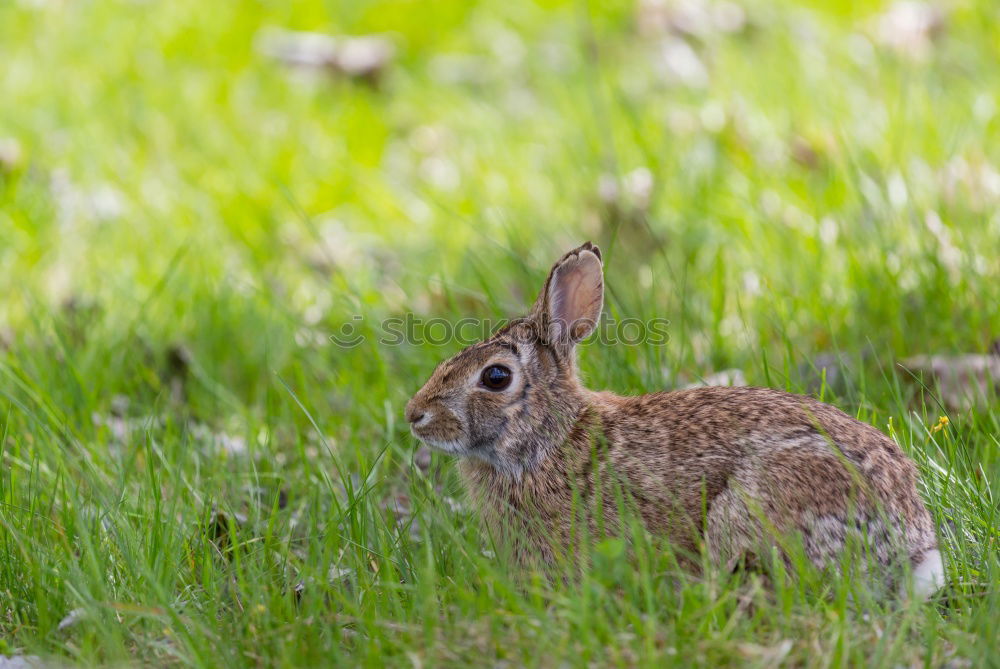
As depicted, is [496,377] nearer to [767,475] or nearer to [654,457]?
[654,457]

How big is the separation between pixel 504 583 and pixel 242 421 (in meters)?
2.32

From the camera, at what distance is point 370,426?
4.88 m

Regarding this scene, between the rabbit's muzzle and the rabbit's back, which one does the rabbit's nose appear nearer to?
the rabbit's muzzle

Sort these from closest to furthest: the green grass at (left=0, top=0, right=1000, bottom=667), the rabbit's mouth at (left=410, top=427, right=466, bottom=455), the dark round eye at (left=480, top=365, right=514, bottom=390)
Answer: the green grass at (left=0, top=0, right=1000, bottom=667) → the rabbit's mouth at (left=410, top=427, right=466, bottom=455) → the dark round eye at (left=480, top=365, right=514, bottom=390)

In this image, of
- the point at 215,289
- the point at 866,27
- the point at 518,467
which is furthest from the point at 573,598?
the point at 866,27

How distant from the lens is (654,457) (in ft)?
13.3

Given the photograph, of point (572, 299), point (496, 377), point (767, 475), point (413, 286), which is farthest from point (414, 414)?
point (413, 286)

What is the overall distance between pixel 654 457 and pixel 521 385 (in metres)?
0.59

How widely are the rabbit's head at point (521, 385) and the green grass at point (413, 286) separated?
248 millimetres

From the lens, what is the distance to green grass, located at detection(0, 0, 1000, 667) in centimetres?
328

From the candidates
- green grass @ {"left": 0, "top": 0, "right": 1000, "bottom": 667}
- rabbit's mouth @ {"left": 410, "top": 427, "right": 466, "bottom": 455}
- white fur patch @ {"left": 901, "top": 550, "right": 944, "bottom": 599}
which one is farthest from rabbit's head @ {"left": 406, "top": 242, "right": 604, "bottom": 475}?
white fur patch @ {"left": 901, "top": 550, "right": 944, "bottom": 599}

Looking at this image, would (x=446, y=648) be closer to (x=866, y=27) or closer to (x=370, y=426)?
(x=370, y=426)

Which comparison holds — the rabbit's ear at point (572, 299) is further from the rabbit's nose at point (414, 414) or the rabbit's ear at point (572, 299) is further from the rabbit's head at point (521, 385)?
the rabbit's nose at point (414, 414)

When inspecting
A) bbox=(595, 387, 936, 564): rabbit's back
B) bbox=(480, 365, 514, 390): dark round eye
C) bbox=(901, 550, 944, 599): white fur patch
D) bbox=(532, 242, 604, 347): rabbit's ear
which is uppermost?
bbox=(532, 242, 604, 347): rabbit's ear
